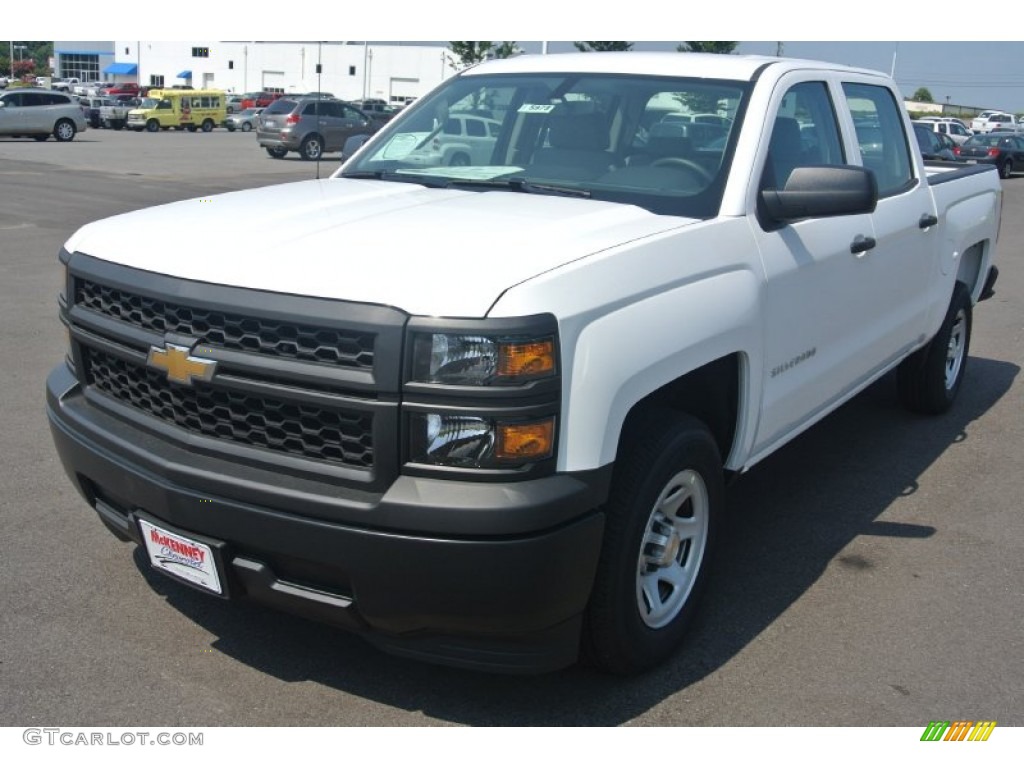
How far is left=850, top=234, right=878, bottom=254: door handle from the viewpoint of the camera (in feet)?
15.0

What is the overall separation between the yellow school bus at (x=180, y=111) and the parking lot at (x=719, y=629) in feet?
159

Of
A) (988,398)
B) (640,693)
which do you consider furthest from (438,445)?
(988,398)

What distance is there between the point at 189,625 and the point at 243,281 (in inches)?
56.8

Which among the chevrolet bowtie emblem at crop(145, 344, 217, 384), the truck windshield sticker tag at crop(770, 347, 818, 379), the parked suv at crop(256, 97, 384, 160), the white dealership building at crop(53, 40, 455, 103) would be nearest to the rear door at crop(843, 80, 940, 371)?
the truck windshield sticker tag at crop(770, 347, 818, 379)

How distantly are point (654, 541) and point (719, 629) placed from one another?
2.04 feet

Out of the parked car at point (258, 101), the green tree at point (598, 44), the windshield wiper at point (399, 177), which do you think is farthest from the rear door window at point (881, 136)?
the parked car at point (258, 101)

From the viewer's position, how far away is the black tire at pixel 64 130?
3689 centimetres

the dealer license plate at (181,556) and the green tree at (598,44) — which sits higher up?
the green tree at (598,44)

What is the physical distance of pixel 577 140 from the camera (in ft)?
14.5

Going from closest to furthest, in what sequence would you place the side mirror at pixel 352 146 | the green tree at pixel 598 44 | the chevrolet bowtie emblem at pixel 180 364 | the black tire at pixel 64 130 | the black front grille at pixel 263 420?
the black front grille at pixel 263 420
the chevrolet bowtie emblem at pixel 180 364
the side mirror at pixel 352 146
the green tree at pixel 598 44
the black tire at pixel 64 130

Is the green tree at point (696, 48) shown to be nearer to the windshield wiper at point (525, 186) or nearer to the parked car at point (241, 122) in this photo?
the windshield wiper at point (525, 186)

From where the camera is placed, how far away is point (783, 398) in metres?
4.14

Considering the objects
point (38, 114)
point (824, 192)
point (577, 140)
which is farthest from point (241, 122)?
point (824, 192)

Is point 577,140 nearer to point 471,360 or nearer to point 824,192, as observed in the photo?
point 824,192
